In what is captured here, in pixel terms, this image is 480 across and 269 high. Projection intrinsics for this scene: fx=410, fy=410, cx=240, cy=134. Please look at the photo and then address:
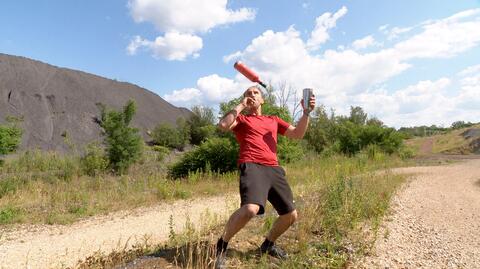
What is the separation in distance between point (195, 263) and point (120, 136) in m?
14.3

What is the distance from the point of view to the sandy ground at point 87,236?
553 cm

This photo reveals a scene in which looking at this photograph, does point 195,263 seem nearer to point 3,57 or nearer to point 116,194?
point 116,194

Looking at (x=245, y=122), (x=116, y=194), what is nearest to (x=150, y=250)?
(x=245, y=122)

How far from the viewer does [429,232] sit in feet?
20.7

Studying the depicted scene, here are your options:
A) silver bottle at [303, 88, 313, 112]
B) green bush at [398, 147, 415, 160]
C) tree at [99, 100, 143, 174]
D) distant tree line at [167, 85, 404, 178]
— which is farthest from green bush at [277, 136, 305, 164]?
green bush at [398, 147, 415, 160]

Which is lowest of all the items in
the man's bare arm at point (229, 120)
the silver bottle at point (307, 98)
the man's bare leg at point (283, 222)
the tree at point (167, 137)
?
the man's bare leg at point (283, 222)

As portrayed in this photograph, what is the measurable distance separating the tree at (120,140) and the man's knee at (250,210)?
47.0 feet

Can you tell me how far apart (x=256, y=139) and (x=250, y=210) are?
2.65ft

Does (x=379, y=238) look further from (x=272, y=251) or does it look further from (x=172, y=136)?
(x=172, y=136)

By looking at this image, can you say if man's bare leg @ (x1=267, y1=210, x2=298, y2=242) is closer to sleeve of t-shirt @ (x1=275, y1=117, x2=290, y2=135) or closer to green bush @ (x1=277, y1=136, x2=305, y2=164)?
sleeve of t-shirt @ (x1=275, y1=117, x2=290, y2=135)

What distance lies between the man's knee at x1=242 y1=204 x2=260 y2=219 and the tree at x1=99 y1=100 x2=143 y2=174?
14.3 m

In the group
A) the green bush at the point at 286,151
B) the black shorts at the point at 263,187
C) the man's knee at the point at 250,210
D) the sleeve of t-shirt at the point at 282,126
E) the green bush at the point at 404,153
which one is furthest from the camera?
the green bush at the point at 404,153

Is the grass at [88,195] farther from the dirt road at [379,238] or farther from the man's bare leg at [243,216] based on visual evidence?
the man's bare leg at [243,216]

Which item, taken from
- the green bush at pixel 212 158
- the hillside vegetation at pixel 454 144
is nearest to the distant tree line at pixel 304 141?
the green bush at pixel 212 158
